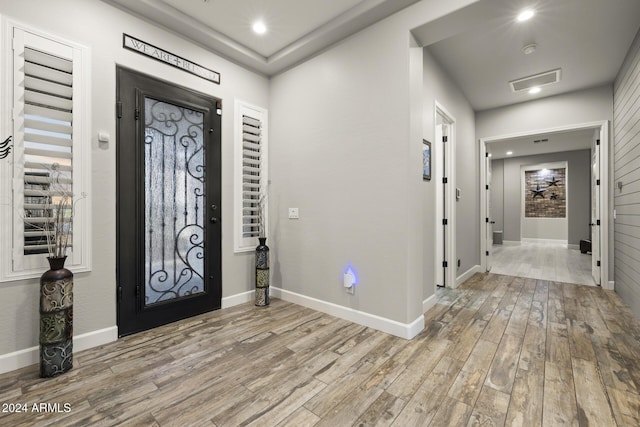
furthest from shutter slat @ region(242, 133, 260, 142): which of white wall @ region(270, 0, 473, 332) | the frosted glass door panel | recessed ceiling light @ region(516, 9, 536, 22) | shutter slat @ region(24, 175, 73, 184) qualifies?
recessed ceiling light @ region(516, 9, 536, 22)

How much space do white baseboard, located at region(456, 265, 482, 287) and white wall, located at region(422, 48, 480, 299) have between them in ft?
0.18

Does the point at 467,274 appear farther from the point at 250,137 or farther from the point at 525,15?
the point at 250,137

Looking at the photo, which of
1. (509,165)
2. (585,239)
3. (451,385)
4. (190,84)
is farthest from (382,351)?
(509,165)

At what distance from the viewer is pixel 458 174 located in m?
4.25

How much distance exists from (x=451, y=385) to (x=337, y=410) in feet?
2.50

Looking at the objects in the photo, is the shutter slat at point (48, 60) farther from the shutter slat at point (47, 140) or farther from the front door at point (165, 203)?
the shutter slat at point (47, 140)

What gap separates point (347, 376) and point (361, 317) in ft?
2.91

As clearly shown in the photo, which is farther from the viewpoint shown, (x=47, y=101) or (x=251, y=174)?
(x=251, y=174)

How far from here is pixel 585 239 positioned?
8.02 m

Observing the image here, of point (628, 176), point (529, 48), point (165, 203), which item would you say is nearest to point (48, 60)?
point (165, 203)

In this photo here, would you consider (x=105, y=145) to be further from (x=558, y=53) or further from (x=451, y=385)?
(x=558, y=53)

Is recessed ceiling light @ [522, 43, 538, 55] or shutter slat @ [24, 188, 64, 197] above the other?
recessed ceiling light @ [522, 43, 538, 55]

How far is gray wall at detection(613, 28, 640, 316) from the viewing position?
118 inches

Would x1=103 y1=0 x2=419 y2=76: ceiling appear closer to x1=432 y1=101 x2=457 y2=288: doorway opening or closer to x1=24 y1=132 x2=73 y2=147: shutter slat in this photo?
x1=24 y1=132 x2=73 y2=147: shutter slat
